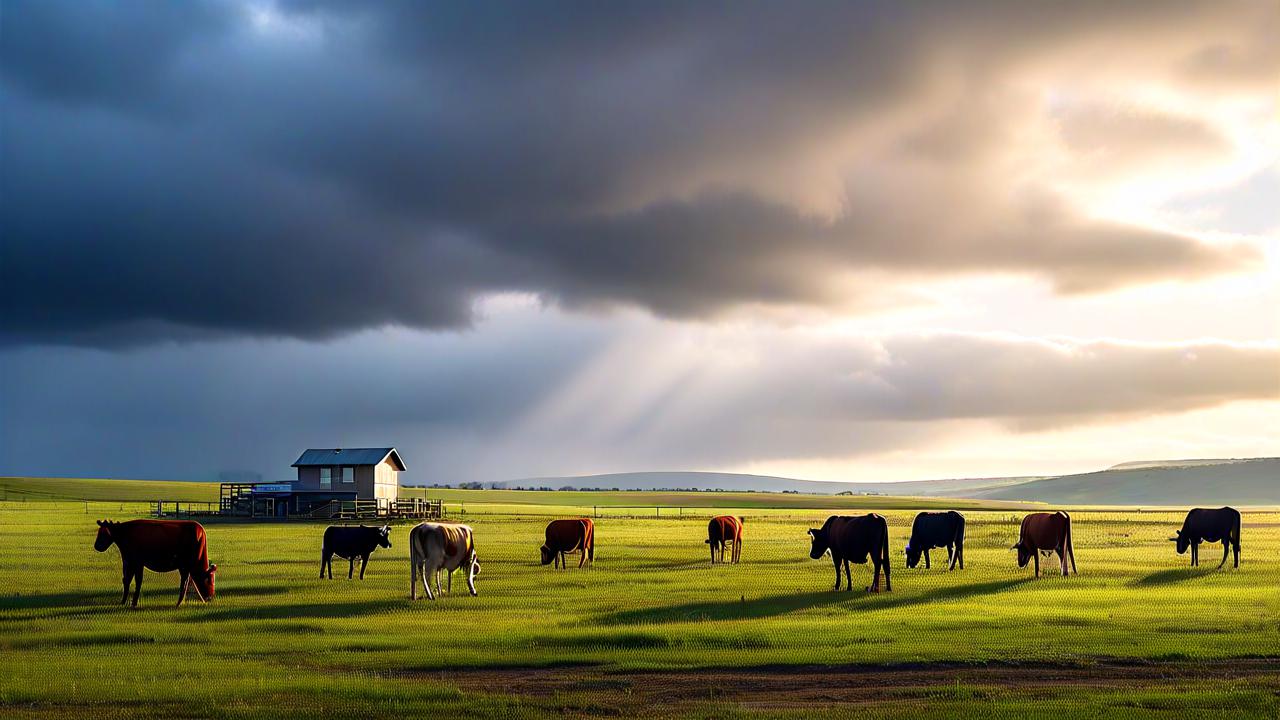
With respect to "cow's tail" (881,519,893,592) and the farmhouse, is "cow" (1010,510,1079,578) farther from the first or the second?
the farmhouse

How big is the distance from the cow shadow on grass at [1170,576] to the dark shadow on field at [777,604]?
5663 mm

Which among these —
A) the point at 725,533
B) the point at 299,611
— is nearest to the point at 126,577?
the point at 299,611

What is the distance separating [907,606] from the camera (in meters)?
28.7

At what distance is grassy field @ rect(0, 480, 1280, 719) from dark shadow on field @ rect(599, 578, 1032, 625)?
5.2 inches

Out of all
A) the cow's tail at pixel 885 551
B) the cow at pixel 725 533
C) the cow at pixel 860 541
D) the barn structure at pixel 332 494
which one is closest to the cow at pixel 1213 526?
the cow at pixel 860 541

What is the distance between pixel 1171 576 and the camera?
38250 millimetres

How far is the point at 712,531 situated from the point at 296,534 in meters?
32.4

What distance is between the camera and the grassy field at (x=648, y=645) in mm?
16953

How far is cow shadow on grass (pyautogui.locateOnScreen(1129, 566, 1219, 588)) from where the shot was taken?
3559 centimetres

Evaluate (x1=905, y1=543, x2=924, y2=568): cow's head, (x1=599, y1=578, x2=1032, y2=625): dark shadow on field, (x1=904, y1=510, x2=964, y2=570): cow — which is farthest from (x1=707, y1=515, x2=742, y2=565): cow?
(x1=599, y1=578, x2=1032, y2=625): dark shadow on field

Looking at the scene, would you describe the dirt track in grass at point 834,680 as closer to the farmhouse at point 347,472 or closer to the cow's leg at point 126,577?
the cow's leg at point 126,577

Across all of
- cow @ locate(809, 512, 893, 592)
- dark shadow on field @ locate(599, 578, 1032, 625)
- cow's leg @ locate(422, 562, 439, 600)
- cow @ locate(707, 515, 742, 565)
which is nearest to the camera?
dark shadow on field @ locate(599, 578, 1032, 625)

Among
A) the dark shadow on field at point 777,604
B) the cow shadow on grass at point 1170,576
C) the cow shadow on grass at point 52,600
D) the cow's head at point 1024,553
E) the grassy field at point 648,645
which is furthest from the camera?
the cow's head at point 1024,553

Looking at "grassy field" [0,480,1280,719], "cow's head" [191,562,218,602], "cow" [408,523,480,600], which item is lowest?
"grassy field" [0,480,1280,719]
